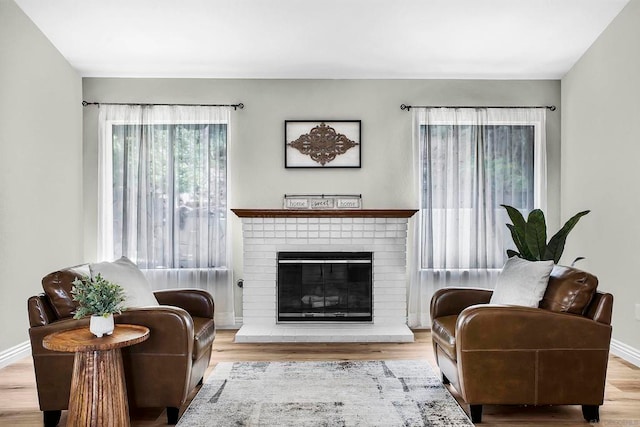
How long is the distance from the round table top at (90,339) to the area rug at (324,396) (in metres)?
0.59

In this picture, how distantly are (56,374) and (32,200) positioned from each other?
7.14 ft

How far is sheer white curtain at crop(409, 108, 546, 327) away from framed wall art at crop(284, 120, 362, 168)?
66 cm

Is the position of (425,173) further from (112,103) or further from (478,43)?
(112,103)

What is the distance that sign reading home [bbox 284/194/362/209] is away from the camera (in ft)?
17.6

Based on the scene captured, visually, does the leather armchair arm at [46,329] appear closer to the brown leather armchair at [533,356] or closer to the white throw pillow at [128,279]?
the white throw pillow at [128,279]

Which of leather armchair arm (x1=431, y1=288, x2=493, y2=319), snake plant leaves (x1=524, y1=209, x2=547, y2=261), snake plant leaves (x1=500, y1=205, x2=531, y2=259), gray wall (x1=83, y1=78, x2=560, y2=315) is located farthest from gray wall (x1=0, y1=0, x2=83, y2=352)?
snake plant leaves (x1=524, y1=209, x2=547, y2=261)

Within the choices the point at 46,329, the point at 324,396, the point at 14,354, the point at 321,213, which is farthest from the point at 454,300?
the point at 14,354

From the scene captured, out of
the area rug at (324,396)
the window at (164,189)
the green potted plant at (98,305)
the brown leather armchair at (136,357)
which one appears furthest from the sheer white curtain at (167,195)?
the green potted plant at (98,305)

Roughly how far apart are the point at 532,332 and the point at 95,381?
225 cm

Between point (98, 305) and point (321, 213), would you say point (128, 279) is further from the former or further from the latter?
point (321, 213)

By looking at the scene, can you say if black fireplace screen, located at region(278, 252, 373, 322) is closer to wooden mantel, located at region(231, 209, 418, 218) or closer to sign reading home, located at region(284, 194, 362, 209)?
wooden mantel, located at region(231, 209, 418, 218)

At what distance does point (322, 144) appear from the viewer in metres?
5.42

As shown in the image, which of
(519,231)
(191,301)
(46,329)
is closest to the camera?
(46,329)

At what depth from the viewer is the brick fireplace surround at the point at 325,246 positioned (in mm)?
5094
